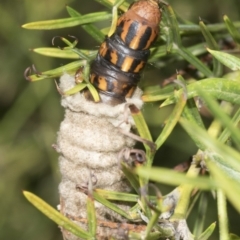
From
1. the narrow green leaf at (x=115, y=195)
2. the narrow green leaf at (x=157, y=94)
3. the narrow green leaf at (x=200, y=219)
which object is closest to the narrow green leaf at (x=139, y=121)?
the narrow green leaf at (x=115, y=195)

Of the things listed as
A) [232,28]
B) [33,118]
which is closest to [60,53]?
[232,28]

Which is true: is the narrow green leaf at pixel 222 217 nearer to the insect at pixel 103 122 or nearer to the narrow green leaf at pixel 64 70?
the insect at pixel 103 122

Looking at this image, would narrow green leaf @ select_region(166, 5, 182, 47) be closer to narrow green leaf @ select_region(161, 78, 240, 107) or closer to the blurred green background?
narrow green leaf @ select_region(161, 78, 240, 107)

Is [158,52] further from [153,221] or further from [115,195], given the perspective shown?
Answer: [153,221]

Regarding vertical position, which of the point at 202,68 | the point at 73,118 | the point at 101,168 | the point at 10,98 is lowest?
the point at 10,98

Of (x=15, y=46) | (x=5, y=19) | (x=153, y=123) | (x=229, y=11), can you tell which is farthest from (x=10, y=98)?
(x=229, y=11)

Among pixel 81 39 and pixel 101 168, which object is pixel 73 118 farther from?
pixel 81 39

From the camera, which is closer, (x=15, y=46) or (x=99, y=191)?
(x=99, y=191)

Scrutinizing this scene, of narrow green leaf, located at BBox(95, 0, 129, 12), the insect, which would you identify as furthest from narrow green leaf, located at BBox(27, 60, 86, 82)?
narrow green leaf, located at BBox(95, 0, 129, 12)
